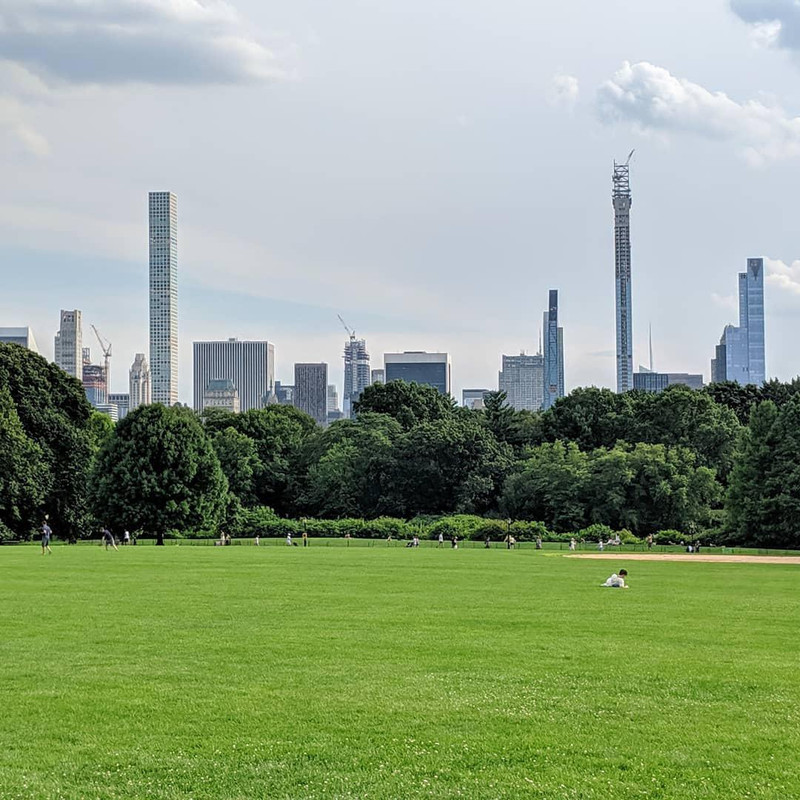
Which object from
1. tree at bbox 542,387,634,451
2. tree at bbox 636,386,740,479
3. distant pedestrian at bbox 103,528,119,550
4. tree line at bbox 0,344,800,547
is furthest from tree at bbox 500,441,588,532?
distant pedestrian at bbox 103,528,119,550

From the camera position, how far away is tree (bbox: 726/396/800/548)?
68812 millimetres

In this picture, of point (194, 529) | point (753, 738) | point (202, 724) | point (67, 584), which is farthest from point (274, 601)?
point (194, 529)

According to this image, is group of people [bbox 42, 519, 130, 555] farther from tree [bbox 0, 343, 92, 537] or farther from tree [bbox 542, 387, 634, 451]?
tree [bbox 542, 387, 634, 451]

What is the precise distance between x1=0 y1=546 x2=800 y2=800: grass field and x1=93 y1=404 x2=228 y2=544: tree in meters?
40.4

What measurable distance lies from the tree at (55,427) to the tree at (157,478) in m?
3.94

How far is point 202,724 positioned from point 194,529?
2394 inches

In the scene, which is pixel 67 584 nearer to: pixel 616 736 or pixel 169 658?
pixel 169 658

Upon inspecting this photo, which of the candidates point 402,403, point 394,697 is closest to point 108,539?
point 394,697

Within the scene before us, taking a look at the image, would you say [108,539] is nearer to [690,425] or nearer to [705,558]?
[705,558]

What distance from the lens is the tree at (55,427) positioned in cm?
7279

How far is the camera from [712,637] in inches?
841

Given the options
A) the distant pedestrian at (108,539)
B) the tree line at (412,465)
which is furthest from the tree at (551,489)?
the distant pedestrian at (108,539)

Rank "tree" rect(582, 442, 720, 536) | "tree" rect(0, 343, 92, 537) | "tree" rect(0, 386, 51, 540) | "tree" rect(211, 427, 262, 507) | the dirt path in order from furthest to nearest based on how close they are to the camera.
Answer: "tree" rect(211, 427, 262, 507) → "tree" rect(582, 442, 720, 536) → "tree" rect(0, 343, 92, 537) → "tree" rect(0, 386, 51, 540) → the dirt path

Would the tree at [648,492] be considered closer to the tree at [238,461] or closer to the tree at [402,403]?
the tree at [238,461]
